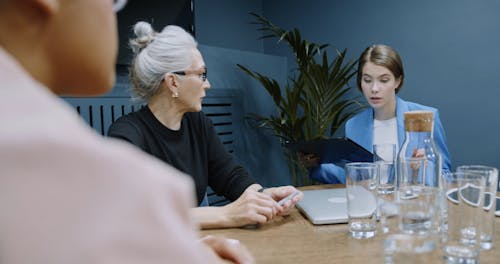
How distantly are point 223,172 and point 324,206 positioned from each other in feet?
2.26

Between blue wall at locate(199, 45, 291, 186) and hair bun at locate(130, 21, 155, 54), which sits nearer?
hair bun at locate(130, 21, 155, 54)

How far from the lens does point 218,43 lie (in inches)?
144

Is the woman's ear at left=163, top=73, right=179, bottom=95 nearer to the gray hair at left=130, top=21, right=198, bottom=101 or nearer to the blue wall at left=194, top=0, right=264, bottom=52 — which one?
the gray hair at left=130, top=21, right=198, bottom=101

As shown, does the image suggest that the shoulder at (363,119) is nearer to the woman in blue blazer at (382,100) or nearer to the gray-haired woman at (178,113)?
the woman in blue blazer at (382,100)

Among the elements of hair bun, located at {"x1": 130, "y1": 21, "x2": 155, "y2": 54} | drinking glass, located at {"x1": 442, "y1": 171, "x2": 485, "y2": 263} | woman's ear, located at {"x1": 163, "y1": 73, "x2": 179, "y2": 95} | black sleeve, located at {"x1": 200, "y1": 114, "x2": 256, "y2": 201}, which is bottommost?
black sleeve, located at {"x1": 200, "y1": 114, "x2": 256, "y2": 201}

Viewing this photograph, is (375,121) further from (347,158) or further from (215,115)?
(215,115)

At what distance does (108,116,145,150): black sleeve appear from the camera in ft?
5.01

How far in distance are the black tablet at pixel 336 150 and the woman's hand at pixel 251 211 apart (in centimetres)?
46

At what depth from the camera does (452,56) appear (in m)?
2.98

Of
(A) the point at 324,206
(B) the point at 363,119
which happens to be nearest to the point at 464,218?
(A) the point at 324,206

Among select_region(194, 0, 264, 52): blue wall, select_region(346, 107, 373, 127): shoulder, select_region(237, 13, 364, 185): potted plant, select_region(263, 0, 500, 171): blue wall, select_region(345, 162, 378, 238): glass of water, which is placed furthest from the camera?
select_region(194, 0, 264, 52): blue wall

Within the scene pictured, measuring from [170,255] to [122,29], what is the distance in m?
2.38

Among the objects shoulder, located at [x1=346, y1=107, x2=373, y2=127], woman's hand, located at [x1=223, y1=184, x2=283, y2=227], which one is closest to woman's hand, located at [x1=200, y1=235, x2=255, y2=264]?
woman's hand, located at [x1=223, y1=184, x2=283, y2=227]

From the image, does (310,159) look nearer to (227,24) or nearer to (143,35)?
(143,35)
